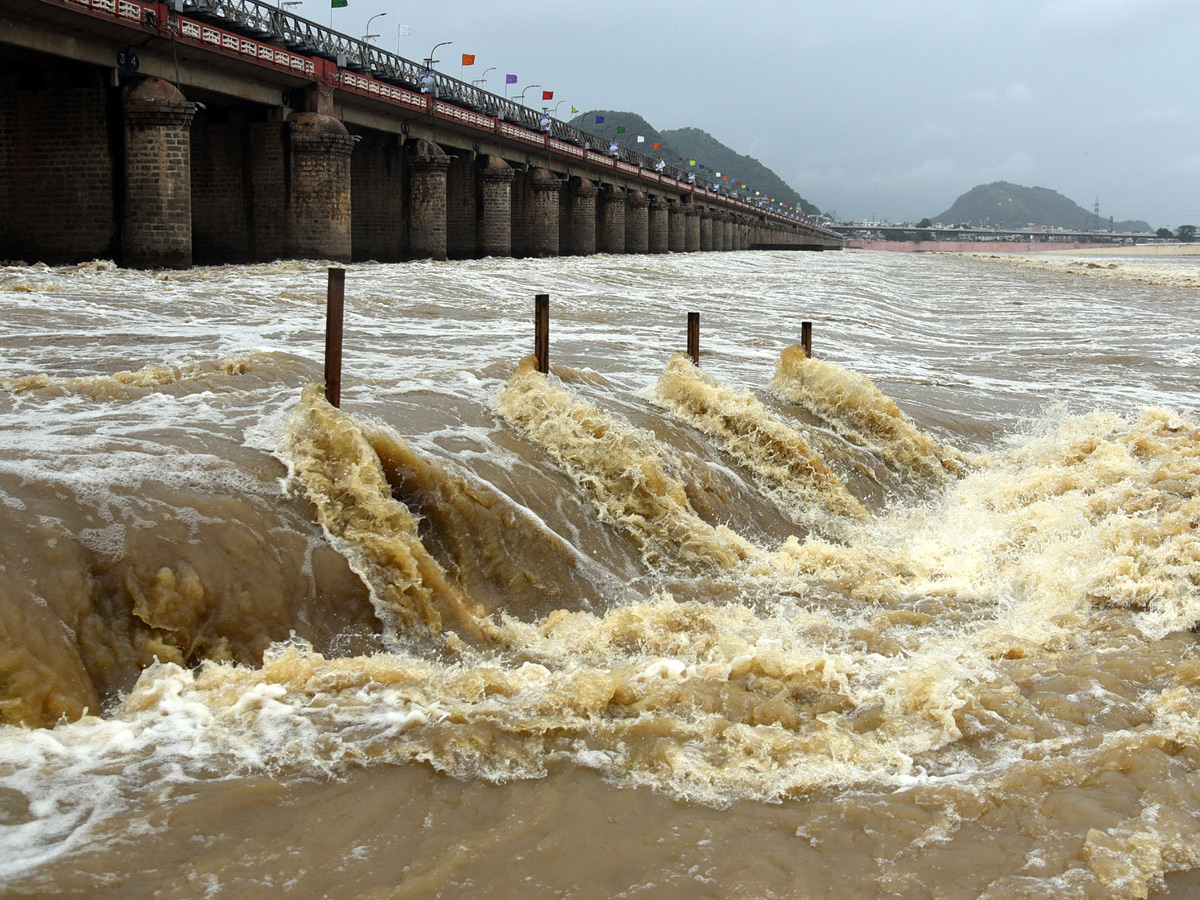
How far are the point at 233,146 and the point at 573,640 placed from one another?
2892 centimetres

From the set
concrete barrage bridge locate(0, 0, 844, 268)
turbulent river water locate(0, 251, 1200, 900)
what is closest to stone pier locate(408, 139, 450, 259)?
concrete barrage bridge locate(0, 0, 844, 268)

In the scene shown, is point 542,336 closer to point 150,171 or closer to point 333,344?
point 333,344

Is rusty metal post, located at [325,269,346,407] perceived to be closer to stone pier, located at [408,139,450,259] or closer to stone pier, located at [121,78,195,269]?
stone pier, located at [121,78,195,269]

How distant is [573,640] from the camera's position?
6.34m

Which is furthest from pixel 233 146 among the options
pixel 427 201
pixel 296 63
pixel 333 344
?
pixel 333 344

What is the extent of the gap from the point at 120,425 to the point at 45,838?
424 cm

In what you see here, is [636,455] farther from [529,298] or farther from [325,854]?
[529,298]

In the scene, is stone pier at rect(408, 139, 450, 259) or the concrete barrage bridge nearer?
the concrete barrage bridge

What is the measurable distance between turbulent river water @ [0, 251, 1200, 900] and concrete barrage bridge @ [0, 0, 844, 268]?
1356 centimetres

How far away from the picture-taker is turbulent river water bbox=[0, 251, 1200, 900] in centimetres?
400

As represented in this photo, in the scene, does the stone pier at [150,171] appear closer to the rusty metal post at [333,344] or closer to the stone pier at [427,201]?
the stone pier at [427,201]

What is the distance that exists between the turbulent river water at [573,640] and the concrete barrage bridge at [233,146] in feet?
44.5

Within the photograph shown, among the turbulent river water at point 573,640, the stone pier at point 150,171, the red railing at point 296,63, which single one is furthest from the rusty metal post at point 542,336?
the stone pier at point 150,171

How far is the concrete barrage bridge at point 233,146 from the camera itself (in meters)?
23.6
